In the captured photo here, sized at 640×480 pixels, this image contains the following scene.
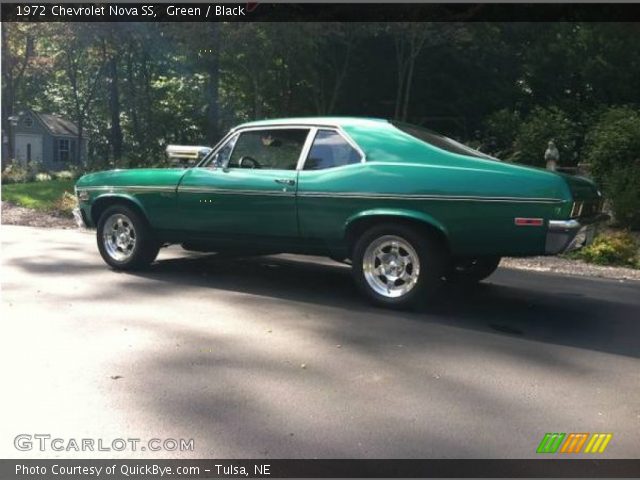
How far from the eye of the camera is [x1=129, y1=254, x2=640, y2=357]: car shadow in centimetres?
541

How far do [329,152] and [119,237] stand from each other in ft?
8.99

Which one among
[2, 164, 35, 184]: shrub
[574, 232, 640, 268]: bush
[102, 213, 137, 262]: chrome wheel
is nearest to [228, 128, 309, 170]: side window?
[102, 213, 137, 262]: chrome wheel

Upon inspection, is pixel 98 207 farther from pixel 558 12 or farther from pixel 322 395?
pixel 558 12

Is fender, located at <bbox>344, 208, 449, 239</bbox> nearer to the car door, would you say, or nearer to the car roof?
the car door

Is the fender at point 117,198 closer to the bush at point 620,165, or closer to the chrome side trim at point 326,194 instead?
the chrome side trim at point 326,194

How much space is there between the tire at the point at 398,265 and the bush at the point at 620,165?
6550 mm

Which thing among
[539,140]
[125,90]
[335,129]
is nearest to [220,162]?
[335,129]

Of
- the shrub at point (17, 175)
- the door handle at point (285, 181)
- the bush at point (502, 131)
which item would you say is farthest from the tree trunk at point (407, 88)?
the door handle at point (285, 181)

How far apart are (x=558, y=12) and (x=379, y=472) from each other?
21.0 metres

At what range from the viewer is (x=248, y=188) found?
6430 millimetres

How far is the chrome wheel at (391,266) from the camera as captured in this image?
5.74 m

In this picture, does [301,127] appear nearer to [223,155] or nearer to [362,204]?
[223,155]

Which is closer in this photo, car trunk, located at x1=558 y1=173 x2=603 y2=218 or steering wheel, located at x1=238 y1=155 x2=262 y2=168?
car trunk, located at x1=558 y1=173 x2=603 y2=218

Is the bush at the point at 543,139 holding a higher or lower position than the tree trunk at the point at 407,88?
lower
